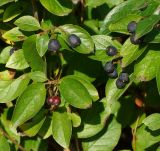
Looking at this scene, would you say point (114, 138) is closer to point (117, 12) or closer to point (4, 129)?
point (4, 129)

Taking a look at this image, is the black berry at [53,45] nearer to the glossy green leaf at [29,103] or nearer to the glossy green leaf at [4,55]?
the glossy green leaf at [29,103]

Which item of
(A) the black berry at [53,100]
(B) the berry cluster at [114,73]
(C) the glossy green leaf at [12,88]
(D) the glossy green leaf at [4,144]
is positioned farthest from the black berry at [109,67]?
(D) the glossy green leaf at [4,144]

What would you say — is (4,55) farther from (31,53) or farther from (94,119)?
(94,119)

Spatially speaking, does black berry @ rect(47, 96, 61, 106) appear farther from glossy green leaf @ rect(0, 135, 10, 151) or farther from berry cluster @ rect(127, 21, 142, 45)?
berry cluster @ rect(127, 21, 142, 45)

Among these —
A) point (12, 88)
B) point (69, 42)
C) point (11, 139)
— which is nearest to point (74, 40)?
point (69, 42)

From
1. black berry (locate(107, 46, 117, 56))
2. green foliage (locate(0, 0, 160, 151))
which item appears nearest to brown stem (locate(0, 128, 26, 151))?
green foliage (locate(0, 0, 160, 151))

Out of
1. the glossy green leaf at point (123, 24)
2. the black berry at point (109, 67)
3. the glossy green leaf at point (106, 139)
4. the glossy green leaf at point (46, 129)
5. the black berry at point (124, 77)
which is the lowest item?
the glossy green leaf at point (106, 139)

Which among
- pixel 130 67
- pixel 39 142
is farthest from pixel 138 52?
pixel 39 142
